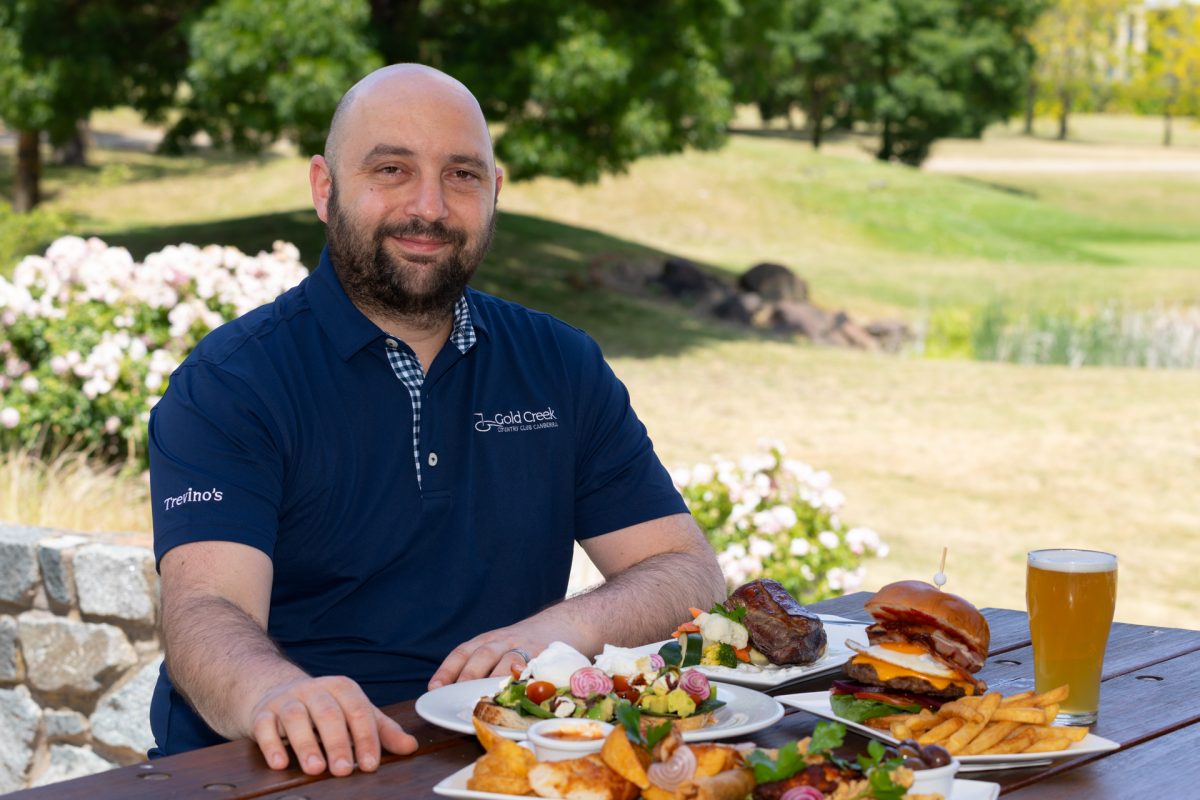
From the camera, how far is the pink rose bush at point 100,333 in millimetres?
5902

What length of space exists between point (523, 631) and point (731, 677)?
35 centimetres

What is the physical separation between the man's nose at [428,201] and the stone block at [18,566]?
222 cm

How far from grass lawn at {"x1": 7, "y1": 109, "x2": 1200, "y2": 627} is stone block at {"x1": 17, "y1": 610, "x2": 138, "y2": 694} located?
4179 mm

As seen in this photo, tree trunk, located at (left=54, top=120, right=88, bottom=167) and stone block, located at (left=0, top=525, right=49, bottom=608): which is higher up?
tree trunk, located at (left=54, top=120, right=88, bottom=167)

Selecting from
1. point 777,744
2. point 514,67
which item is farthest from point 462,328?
point 514,67

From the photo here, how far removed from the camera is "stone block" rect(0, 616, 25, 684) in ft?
14.6

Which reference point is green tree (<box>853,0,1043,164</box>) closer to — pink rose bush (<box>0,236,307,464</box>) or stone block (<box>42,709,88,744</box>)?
pink rose bush (<box>0,236,307,464</box>)

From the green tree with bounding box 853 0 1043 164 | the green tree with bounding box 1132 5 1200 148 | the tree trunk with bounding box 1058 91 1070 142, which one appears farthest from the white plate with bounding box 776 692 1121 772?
the tree trunk with bounding box 1058 91 1070 142

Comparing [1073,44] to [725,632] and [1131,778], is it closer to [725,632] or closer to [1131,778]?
[725,632]

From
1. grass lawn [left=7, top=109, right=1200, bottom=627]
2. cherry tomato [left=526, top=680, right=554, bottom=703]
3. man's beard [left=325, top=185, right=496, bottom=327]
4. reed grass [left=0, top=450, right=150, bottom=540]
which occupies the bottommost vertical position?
grass lawn [left=7, top=109, right=1200, bottom=627]

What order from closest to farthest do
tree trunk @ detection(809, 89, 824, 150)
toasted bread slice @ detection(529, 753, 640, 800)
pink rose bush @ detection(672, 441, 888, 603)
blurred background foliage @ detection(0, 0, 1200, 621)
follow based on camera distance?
toasted bread slice @ detection(529, 753, 640, 800), pink rose bush @ detection(672, 441, 888, 603), blurred background foliage @ detection(0, 0, 1200, 621), tree trunk @ detection(809, 89, 824, 150)

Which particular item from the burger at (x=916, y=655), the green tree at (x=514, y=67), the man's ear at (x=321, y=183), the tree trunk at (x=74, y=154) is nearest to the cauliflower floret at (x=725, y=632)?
the burger at (x=916, y=655)

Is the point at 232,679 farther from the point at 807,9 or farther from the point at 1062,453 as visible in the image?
the point at 807,9

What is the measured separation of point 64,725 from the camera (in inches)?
174
